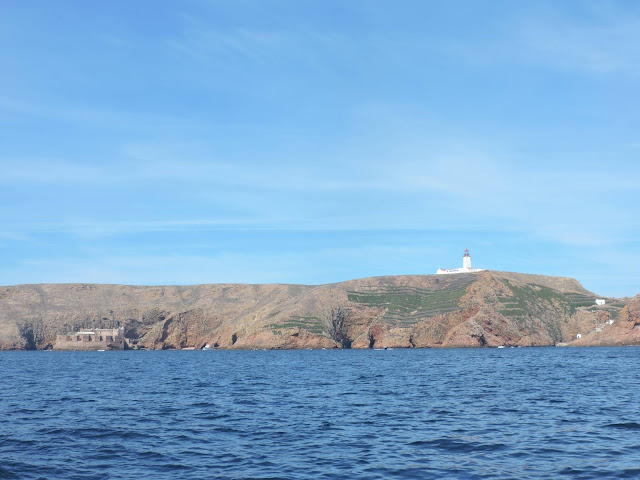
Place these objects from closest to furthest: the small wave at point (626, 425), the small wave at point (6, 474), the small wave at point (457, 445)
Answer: the small wave at point (6, 474) → the small wave at point (457, 445) → the small wave at point (626, 425)

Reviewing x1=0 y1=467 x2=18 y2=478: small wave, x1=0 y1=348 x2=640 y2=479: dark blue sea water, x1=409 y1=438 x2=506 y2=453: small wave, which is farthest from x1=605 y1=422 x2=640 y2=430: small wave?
x1=0 y1=467 x2=18 y2=478: small wave

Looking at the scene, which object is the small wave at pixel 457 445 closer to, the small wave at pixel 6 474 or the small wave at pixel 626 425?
the small wave at pixel 626 425

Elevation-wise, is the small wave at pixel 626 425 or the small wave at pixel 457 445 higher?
the small wave at pixel 457 445

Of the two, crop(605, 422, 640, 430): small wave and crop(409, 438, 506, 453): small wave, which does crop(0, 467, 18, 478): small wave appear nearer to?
crop(409, 438, 506, 453): small wave

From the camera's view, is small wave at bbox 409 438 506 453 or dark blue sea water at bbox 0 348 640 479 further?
small wave at bbox 409 438 506 453

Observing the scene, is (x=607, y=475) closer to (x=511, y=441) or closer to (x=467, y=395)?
(x=511, y=441)

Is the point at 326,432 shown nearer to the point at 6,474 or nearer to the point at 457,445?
the point at 457,445

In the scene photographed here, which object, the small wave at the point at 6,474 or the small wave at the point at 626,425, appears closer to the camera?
the small wave at the point at 6,474

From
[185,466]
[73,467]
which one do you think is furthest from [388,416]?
[73,467]

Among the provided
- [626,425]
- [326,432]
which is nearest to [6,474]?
[326,432]

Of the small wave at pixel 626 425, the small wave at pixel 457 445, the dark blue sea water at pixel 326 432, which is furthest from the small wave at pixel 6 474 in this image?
the small wave at pixel 626 425

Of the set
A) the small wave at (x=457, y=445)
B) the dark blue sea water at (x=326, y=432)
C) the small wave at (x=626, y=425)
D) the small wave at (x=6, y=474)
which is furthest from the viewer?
the small wave at (x=626, y=425)

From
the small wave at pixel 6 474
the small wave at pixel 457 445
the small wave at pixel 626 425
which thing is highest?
the small wave at pixel 6 474

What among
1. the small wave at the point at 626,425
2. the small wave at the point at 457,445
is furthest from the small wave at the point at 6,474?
the small wave at the point at 626,425
